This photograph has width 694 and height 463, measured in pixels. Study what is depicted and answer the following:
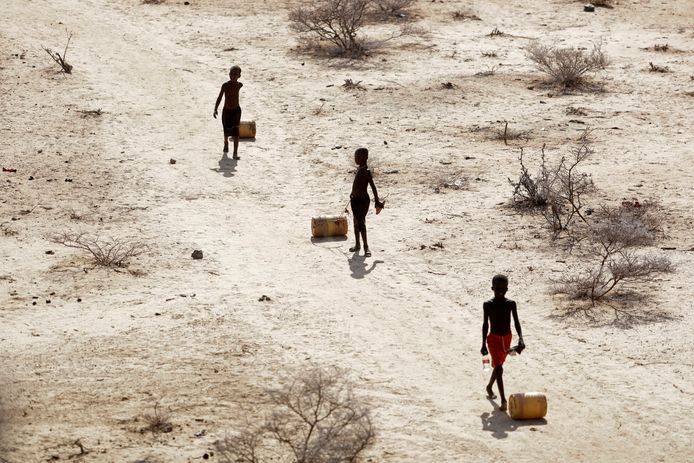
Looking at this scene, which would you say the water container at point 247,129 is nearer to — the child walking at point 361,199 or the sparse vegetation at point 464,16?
the child walking at point 361,199

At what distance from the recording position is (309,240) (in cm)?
1387

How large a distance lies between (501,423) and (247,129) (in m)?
9.09

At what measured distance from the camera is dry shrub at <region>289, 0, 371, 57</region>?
22.3 metres

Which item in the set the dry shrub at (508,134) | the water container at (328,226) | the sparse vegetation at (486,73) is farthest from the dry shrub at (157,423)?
the sparse vegetation at (486,73)

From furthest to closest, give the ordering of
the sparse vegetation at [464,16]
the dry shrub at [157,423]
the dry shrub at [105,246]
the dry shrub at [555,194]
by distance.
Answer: the sparse vegetation at [464,16]
the dry shrub at [555,194]
the dry shrub at [105,246]
the dry shrub at [157,423]

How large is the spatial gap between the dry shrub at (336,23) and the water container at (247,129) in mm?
4915

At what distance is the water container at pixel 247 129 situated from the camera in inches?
695

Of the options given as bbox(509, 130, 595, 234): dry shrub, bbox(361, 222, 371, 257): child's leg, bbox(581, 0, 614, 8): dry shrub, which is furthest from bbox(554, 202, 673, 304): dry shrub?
bbox(581, 0, 614, 8): dry shrub

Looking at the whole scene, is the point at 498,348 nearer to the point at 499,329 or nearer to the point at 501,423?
the point at 499,329

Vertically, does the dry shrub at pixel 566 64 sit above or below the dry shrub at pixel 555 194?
above

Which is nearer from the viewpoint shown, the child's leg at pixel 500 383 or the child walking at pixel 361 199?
the child's leg at pixel 500 383

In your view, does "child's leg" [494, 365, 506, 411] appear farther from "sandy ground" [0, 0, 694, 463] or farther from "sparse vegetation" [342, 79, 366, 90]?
"sparse vegetation" [342, 79, 366, 90]

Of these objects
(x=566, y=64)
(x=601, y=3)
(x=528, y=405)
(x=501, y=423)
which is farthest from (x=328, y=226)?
(x=601, y=3)

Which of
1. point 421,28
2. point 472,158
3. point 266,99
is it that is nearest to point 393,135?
point 472,158
